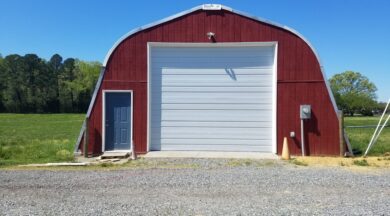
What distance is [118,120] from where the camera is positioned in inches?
550

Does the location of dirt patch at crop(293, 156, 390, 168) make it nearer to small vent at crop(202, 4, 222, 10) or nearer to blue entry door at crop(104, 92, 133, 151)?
small vent at crop(202, 4, 222, 10)

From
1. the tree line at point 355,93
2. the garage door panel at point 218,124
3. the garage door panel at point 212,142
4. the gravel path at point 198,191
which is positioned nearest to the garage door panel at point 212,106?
the garage door panel at point 218,124

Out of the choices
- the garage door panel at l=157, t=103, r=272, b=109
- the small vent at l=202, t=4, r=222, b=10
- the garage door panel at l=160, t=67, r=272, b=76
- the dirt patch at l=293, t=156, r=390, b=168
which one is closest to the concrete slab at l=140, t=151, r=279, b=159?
the dirt patch at l=293, t=156, r=390, b=168

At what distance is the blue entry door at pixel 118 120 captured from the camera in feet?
45.7

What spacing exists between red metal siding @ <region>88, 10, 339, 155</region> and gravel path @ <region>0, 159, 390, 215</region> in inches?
121

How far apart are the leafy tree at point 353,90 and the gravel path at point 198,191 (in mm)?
84471

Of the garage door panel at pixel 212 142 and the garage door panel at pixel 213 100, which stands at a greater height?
the garage door panel at pixel 213 100

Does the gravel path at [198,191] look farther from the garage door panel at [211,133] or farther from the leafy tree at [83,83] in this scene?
the leafy tree at [83,83]

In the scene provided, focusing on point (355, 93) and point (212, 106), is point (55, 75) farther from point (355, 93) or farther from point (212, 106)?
point (212, 106)

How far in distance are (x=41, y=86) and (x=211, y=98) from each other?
76702 mm

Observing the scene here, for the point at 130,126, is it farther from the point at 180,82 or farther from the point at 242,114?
the point at 242,114

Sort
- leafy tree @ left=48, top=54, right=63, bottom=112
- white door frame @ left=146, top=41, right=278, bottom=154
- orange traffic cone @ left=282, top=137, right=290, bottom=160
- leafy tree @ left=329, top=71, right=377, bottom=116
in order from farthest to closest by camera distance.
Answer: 1. leafy tree @ left=329, top=71, right=377, bottom=116
2. leafy tree @ left=48, top=54, right=63, bottom=112
3. white door frame @ left=146, top=41, right=278, bottom=154
4. orange traffic cone @ left=282, top=137, right=290, bottom=160

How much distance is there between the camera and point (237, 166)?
36.1 ft

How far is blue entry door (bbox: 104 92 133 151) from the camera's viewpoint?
45.7 ft
